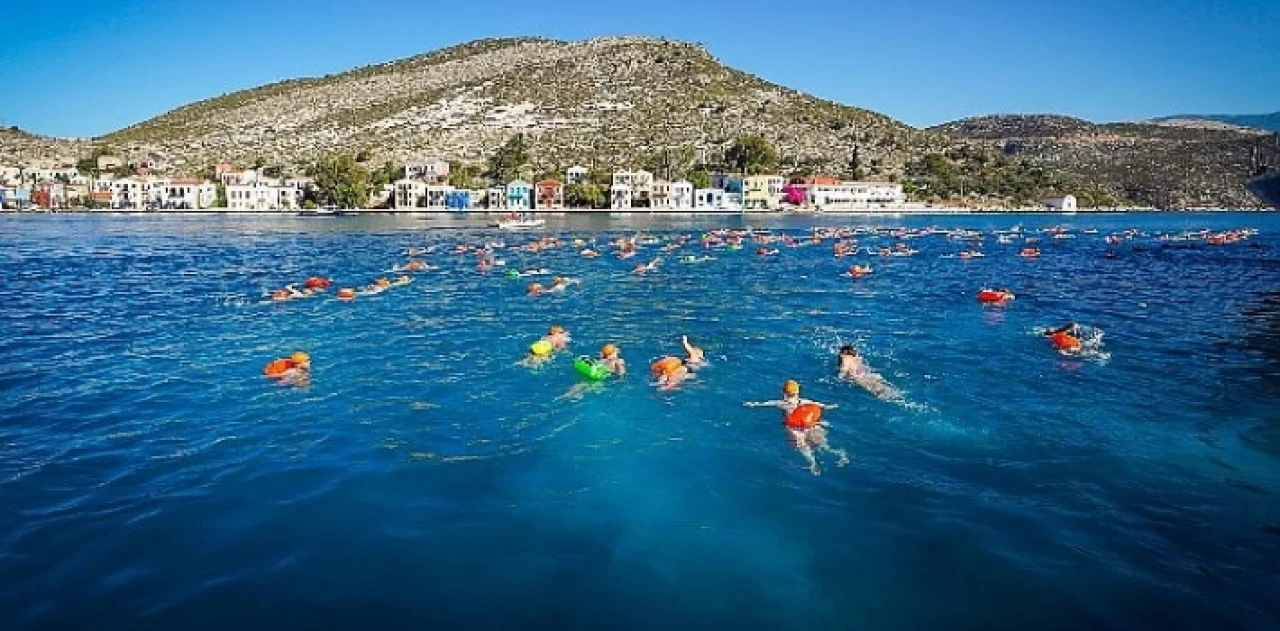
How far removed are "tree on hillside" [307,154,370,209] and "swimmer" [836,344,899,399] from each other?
117590 mm

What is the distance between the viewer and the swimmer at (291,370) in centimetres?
1773

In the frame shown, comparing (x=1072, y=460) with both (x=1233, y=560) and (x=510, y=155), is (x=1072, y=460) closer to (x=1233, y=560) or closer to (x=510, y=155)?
(x=1233, y=560)

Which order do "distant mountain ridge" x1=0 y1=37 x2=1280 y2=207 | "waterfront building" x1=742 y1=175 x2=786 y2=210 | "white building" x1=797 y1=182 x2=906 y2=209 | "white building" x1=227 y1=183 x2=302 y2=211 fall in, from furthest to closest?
"distant mountain ridge" x1=0 y1=37 x2=1280 y2=207 < "white building" x1=797 y1=182 x2=906 y2=209 < "waterfront building" x1=742 y1=175 x2=786 y2=210 < "white building" x1=227 y1=183 x2=302 y2=211

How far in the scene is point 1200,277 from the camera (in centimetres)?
4044

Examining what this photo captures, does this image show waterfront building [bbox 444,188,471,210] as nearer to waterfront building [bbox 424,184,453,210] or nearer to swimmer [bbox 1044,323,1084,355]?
waterfront building [bbox 424,184,453,210]

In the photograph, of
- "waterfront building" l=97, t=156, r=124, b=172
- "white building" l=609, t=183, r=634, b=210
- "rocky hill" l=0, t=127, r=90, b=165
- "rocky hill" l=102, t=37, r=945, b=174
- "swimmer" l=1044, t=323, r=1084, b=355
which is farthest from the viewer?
"rocky hill" l=102, t=37, r=945, b=174

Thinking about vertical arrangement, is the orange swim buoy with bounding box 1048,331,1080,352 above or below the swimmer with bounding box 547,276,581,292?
below

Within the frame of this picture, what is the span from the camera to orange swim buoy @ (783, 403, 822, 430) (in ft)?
47.2

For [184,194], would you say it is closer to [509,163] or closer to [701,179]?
[509,163]

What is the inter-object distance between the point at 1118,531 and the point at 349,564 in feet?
31.6

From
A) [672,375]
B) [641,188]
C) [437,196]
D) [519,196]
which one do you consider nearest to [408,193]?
[437,196]

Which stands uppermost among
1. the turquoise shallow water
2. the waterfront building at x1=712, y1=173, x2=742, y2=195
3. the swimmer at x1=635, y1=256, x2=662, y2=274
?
the waterfront building at x1=712, y1=173, x2=742, y2=195

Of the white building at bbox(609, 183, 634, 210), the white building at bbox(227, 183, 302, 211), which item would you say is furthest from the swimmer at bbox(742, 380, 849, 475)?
the white building at bbox(227, 183, 302, 211)

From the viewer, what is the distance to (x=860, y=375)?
59.0ft
